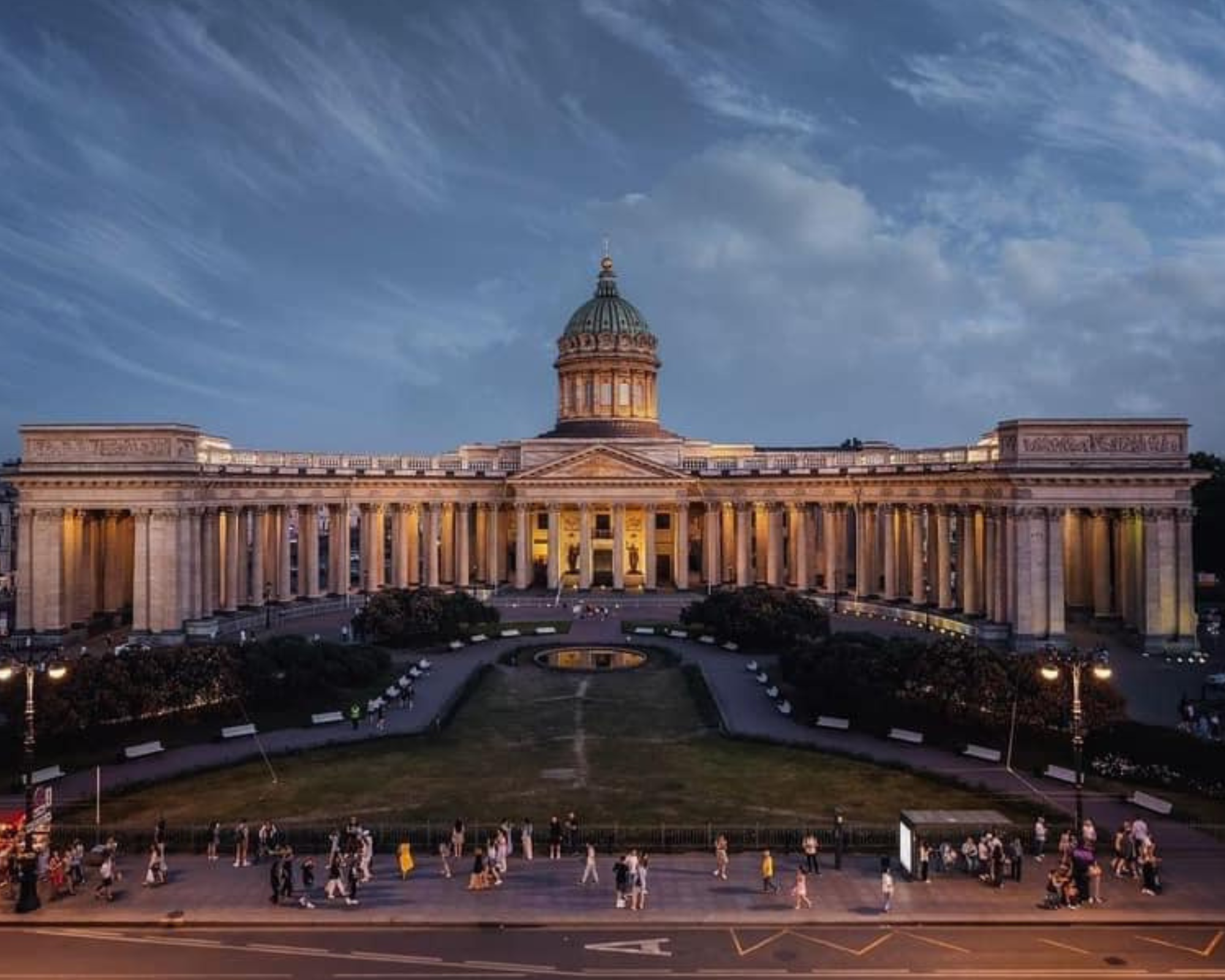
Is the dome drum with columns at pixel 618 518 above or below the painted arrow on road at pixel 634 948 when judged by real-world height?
above

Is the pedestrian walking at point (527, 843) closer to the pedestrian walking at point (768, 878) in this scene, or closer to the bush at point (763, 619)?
the pedestrian walking at point (768, 878)

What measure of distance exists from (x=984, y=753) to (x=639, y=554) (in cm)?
6183

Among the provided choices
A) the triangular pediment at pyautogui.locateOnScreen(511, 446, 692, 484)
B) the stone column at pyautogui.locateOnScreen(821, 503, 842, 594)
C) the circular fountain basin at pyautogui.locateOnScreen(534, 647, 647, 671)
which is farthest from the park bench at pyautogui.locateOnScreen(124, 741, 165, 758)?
the stone column at pyautogui.locateOnScreen(821, 503, 842, 594)

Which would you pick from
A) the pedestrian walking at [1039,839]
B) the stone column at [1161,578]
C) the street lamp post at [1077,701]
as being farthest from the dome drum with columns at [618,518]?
the pedestrian walking at [1039,839]

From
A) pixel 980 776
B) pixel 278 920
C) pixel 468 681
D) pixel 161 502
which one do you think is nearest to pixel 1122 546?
pixel 980 776

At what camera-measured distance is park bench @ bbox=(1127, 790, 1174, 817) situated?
32750 millimetres

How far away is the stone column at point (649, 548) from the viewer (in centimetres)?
9356

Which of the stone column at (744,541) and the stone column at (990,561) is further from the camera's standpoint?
the stone column at (744,541)

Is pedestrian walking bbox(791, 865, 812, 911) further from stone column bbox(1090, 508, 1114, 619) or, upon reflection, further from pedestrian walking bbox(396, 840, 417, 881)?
stone column bbox(1090, 508, 1114, 619)

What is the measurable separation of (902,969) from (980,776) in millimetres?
16201

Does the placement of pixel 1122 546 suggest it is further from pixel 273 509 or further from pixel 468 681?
pixel 273 509

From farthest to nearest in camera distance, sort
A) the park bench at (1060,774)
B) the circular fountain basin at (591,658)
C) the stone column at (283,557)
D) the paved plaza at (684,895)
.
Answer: the stone column at (283,557)
the circular fountain basin at (591,658)
the park bench at (1060,774)
the paved plaza at (684,895)

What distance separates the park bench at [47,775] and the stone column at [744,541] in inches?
2487

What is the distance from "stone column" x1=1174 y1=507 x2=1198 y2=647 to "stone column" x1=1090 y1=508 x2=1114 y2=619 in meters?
8.20
